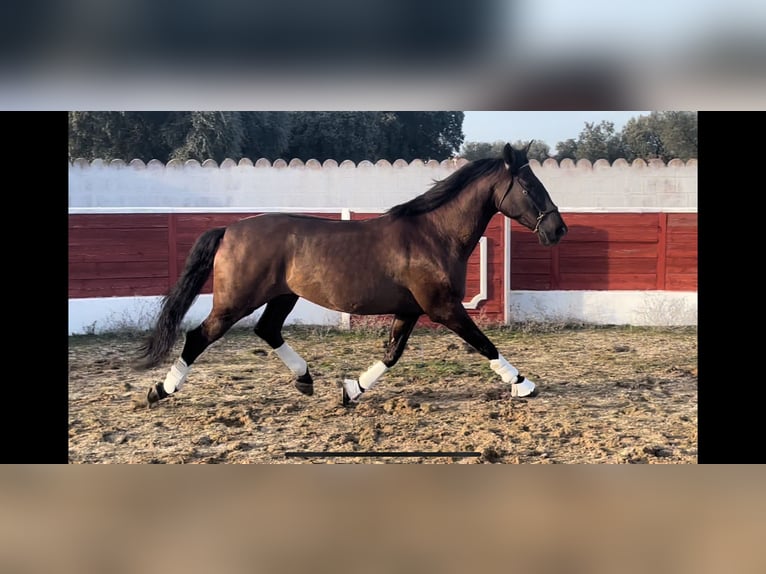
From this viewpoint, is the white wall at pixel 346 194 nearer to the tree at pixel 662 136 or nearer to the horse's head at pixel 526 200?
the tree at pixel 662 136

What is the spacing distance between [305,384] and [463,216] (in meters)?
1.73

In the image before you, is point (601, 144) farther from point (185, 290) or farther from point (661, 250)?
point (185, 290)

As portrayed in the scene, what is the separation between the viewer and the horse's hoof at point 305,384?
5.97m

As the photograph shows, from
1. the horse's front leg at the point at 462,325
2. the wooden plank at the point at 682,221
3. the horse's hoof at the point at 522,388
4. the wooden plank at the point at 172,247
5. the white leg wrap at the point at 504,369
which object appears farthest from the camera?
the wooden plank at the point at 682,221

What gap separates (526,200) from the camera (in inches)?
225

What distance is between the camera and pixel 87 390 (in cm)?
616

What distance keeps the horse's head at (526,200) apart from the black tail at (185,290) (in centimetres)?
207

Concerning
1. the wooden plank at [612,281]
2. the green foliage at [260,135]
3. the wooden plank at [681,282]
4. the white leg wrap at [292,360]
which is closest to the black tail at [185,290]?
the white leg wrap at [292,360]

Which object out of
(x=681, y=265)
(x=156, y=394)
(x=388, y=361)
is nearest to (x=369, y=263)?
(x=388, y=361)
